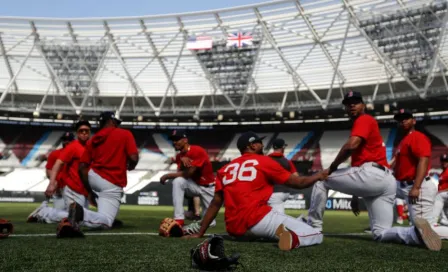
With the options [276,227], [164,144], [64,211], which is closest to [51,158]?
[64,211]

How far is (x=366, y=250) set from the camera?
18.0 feet

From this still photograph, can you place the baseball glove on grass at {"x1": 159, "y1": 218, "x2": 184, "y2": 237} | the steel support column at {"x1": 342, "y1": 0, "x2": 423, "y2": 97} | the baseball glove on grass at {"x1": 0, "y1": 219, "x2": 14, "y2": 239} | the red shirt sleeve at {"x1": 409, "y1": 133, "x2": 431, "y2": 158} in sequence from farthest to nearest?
the steel support column at {"x1": 342, "y1": 0, "x2": 423, "y2": 97}, the red shirt sleeve at {"x1": 409, "y1": 133, "x2": 431, "y2": 158}, the baseball glove on grass at {"x1": 159, "y1": 218, "x2": 184, "y2": 237}, the baseball glove on grass at {"x1": 0, "y1": 219, "x2": 14, "y2": 239}

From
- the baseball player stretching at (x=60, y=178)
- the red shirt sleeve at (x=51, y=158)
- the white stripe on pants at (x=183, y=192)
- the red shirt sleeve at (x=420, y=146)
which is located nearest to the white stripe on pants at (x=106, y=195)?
the white stripe on pants at (x=183, y=192)

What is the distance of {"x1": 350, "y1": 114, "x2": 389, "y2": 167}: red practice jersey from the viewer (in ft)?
20.2

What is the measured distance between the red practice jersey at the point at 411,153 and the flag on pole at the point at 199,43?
27.0 metres

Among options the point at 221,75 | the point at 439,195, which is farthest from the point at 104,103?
the point at 439,195

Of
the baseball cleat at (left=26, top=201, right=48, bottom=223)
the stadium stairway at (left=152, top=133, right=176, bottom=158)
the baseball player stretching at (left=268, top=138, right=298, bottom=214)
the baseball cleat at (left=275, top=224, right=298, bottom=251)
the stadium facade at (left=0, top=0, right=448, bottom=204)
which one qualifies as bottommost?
the baseball cleat at (left=26, top=201, right=48, bottom=223)

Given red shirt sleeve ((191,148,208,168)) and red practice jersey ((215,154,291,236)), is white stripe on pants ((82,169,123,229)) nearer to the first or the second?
red shirt sleeve ((191,148,208,168))

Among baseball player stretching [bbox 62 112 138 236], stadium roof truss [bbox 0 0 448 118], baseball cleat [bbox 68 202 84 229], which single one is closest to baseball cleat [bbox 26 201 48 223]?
baseball player stretching [bbox 62 112 138 236]

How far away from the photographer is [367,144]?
632 cm

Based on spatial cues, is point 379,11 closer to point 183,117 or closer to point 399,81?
point 399,81

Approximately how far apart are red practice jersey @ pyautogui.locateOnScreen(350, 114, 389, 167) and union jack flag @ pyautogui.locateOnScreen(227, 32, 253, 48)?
1053 inches

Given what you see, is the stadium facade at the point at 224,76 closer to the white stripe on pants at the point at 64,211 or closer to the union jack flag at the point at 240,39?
the union jack flag at the point at 240,39

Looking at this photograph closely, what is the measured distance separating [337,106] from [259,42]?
23.1ft
